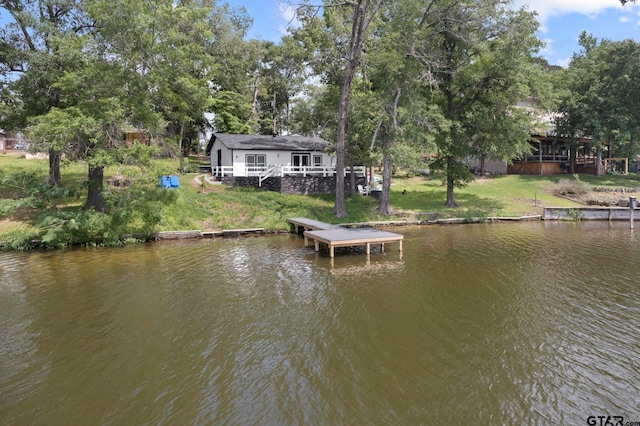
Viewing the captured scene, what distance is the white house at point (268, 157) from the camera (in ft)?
94.0

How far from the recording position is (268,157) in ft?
97.9

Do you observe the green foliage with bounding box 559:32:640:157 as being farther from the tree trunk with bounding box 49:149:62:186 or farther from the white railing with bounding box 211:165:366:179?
the tree trunk with bounding box 49:149:62:186

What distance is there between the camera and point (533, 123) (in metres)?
25.6

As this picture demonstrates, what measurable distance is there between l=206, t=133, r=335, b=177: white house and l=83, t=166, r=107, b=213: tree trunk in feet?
33.2

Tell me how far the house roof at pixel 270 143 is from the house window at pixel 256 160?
70 centimetres

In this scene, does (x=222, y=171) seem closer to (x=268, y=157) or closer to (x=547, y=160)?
(x=268, y=157)

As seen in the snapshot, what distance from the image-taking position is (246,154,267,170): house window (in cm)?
2938

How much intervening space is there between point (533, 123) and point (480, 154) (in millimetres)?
3923

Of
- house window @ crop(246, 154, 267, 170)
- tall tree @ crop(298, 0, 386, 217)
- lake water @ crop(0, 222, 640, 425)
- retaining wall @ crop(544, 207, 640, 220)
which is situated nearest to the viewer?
lake water @ crop(0, 222, 640, 425)

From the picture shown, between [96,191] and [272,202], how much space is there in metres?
9.28

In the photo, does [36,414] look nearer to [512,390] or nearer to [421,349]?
[421,349]

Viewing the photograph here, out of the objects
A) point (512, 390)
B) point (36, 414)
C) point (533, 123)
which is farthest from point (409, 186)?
point (36, 414)

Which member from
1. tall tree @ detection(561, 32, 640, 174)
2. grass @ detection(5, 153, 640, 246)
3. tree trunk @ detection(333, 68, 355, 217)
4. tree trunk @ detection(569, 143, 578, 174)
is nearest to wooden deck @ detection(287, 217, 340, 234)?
grass @ detection(5, 153, 640, 246)

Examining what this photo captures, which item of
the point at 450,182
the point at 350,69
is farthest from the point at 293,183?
the point at 450,182
